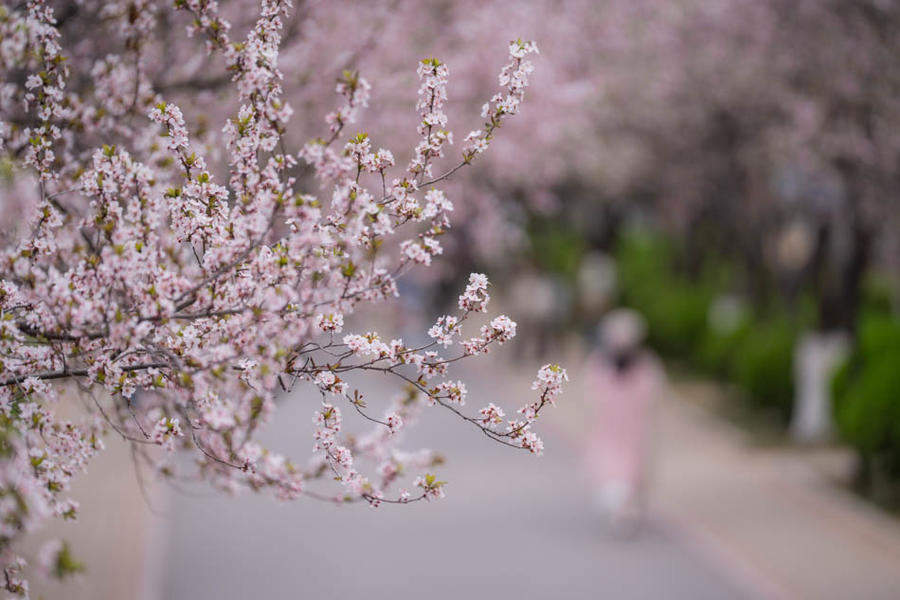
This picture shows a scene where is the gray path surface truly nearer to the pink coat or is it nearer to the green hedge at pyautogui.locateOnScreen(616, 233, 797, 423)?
the pink coat

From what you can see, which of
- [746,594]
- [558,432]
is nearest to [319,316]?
[746,594]

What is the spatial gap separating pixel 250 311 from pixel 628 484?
29.3 ft

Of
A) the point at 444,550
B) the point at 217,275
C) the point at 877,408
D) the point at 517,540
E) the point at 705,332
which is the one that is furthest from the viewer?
the point at 705,332

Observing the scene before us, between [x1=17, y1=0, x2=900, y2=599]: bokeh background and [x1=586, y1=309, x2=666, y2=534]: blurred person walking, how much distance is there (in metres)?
0.21

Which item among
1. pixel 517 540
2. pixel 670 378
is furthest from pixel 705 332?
pixel 517 540

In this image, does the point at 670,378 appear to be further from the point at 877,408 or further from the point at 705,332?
the point at 877,408

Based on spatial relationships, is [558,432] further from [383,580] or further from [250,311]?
[250,311]

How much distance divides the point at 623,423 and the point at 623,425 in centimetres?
2

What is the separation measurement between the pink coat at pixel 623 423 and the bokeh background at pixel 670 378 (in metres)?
0.23

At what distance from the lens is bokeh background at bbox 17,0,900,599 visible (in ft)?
34.0

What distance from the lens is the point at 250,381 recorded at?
4.13 metres

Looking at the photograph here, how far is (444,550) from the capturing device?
1174cm

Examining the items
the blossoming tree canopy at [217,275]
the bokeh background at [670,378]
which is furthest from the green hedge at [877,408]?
the blossoming tree canopy at [217,275]

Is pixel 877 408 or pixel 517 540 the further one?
pixel 877 408
